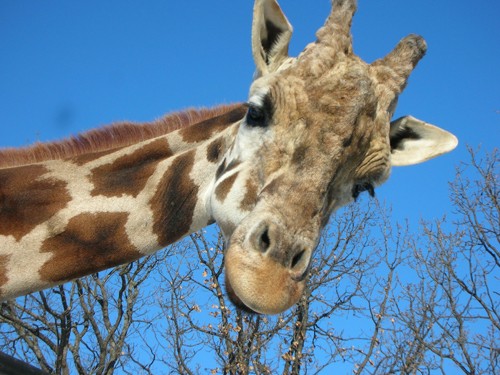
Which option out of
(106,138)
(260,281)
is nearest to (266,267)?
(260,281)

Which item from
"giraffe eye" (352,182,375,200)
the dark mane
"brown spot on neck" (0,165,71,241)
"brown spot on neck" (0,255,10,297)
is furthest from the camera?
the dark mane

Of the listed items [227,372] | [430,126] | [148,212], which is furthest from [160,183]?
[227,372]

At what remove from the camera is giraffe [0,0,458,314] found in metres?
3.72

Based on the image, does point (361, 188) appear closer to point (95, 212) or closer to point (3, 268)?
point (95, 212)

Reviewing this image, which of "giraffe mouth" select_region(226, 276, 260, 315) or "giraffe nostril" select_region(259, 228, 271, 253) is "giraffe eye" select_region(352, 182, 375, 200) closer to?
"giraffe nostril" select_region(259, 228, 271, 253)

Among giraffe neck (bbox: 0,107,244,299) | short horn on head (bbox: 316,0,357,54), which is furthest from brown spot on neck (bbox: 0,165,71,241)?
short horn on head (bbox: 316,0,357,54)

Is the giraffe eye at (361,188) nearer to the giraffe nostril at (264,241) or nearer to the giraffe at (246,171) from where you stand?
the giraffe at (246,171)

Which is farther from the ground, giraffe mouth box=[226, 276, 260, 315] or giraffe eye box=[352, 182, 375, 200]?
giraffe eye box=[352, 182, 375, 200]

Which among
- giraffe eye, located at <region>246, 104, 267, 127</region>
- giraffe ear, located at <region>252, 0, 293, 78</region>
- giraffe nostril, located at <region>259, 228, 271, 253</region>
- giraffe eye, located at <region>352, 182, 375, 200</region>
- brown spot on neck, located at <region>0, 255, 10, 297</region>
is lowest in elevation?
brown spot on neck, located at <region>0, 255, 10, 297</region>

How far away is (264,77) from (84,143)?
1965 millimetres

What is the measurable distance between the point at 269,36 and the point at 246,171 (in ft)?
4.04

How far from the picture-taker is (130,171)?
5.24 meters

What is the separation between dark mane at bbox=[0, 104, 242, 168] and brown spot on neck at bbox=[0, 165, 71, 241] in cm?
31

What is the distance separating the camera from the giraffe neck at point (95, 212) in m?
4.80
